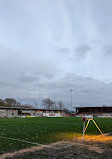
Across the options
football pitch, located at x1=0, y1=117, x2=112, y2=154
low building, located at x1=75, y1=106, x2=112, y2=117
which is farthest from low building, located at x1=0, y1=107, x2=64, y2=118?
football pitch, located at x1=0, y1=117, x2=112, y2=154

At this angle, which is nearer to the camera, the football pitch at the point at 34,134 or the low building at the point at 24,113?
the football pitch at the point at 34,134

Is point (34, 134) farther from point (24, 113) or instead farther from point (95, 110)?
point (95, 110)

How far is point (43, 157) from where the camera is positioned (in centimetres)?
583

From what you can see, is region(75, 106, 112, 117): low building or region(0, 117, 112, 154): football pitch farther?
region(75, 106, 112, 117): low building

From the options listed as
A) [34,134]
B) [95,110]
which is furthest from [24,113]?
[34,134]

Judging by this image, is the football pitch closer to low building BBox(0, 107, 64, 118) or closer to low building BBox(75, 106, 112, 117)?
low building BBox(0, 107, 64, 118)

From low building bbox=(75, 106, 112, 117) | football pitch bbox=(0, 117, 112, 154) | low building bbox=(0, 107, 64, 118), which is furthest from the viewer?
low building bbox=(75, 106, 112, 117)

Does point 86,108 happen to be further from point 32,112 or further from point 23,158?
point 23,158

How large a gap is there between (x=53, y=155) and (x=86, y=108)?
81.8 m

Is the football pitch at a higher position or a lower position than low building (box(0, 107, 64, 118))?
higher

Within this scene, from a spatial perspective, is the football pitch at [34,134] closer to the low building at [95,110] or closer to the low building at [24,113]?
the low building at [24,113]

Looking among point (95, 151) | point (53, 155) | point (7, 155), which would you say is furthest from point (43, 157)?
point (95, 151)

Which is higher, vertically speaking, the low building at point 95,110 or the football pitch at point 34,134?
the football pitch at point 34,134

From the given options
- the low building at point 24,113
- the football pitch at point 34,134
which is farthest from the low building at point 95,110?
the football pitch at point 34,134
